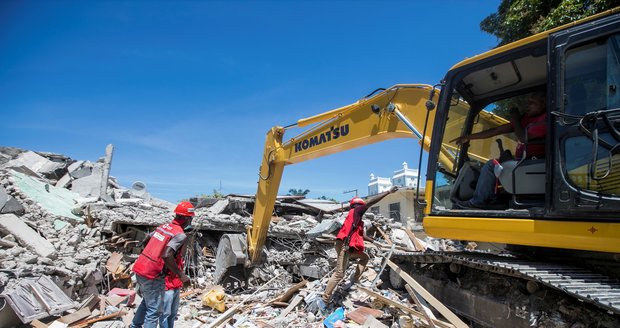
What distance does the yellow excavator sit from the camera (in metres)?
2.70

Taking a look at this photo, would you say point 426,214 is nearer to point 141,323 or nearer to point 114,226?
point 141,323

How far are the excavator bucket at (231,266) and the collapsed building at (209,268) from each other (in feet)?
0.20

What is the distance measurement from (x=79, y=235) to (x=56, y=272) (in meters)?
2.03

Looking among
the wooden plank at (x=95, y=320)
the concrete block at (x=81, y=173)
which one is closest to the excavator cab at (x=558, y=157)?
the wooden plank at (x=95, y=320)

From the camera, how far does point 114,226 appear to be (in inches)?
362

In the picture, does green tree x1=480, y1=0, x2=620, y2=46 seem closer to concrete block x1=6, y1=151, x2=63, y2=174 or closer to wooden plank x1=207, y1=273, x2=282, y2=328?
wooden plank x1=207, y1=273, x2=282, y2=328

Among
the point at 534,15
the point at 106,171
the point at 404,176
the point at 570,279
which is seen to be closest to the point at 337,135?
the point at 570,279

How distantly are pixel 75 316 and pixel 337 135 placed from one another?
15.6 ft

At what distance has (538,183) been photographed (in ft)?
10.7

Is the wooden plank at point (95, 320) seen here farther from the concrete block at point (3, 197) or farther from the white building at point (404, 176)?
the white building at point (404, 176)

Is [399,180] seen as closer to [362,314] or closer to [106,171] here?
[106,171]

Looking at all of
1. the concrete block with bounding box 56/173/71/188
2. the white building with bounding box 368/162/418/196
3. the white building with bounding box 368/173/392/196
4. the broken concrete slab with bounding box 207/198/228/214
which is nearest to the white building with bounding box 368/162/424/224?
the white building with bounding box 368/162/418/196

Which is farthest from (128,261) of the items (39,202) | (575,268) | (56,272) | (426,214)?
(575,268)

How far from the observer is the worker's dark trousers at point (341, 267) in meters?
5.94
